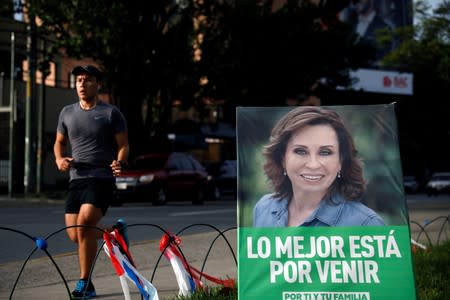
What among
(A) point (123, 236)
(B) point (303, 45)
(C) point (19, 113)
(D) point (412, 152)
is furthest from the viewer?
(D) point (412, 152)

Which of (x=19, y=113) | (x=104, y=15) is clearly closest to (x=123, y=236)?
(x=104, y=15)

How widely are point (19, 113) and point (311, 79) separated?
1160 centimetres

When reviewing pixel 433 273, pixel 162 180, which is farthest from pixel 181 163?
pixel 433 273

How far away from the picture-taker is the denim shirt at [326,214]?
5.82 meters

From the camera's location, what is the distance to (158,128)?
34094 mm

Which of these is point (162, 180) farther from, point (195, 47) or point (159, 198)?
point (195, 47)

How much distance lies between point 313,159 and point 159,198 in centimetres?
2185

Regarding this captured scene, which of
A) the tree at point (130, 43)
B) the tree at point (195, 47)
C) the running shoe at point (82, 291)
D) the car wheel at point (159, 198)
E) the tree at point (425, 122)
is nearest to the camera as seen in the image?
the running shoe at point (82, 291)

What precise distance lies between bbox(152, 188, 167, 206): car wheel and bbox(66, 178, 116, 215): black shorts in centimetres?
1946

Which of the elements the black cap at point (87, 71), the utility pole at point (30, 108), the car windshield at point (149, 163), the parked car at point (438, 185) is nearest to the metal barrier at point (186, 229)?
the black cap at point (87, 71)

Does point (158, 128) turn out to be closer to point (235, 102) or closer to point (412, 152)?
point (235, 102)

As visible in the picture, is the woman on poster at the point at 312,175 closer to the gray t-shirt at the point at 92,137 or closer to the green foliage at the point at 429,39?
the gray t-shirt at the point at 92,137

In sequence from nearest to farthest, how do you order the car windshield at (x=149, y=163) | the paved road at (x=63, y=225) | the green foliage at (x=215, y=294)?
1. the green foliage at (x=215, y=294)
2. the paved road at (x=63, y=225)
3. the car windshield at (x=149, y=163)

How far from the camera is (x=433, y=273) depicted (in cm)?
922
